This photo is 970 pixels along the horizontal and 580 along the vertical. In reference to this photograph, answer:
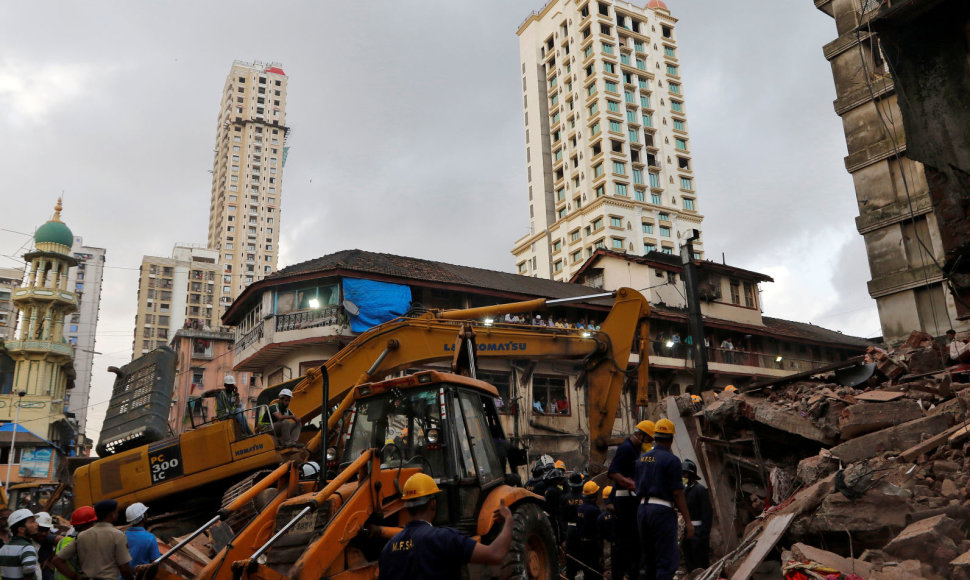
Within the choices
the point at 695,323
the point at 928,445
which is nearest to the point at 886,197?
the point at 695,323

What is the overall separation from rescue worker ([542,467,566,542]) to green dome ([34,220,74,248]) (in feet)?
161

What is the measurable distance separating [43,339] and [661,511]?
171 feet

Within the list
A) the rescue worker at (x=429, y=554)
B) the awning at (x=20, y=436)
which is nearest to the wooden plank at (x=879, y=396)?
the rescue worker at (x=429, y=554)

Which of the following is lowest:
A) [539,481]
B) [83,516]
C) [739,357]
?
[539,481]

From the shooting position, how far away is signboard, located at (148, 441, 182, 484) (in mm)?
10781

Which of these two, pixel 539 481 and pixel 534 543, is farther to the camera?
pixel 539 481

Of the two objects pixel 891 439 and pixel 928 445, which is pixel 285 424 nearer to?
pixel 891 439

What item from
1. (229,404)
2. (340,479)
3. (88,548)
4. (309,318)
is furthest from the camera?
(309,318)

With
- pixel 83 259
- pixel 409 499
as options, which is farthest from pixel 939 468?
pixel 83 259

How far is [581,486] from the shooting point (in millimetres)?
10727

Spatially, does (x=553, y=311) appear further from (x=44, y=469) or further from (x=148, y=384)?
(x=44, y=469)

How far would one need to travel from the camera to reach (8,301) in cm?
8900

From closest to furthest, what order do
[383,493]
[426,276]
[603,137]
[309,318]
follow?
[383,493] < [309,318] < [426,276] < [603,137]

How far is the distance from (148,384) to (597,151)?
5471 centimetres
